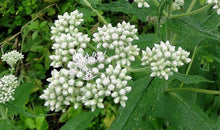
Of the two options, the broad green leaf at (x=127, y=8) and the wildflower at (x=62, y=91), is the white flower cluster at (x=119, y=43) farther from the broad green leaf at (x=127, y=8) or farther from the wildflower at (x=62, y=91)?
the wildflower at (x=62, y=91)

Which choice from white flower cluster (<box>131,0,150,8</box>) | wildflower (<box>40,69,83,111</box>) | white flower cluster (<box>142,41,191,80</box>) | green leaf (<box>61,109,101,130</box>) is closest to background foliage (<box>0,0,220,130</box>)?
green leaf (<box>61,109,101,130</box>)

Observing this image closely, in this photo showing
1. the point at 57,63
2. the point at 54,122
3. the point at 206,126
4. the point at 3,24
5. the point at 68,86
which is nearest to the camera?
the point at 68,86

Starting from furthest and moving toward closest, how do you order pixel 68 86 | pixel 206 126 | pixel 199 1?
pixel 199 1
pixel 206 126
pixel 68 86

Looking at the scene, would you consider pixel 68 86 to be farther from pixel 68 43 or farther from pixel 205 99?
pixel 205 99

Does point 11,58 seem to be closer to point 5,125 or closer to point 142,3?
point 5,125

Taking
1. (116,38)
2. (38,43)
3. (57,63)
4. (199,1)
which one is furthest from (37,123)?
(199,1)

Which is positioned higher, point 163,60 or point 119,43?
point 119,43

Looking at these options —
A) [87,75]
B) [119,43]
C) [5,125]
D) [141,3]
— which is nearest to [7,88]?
[5,125]
